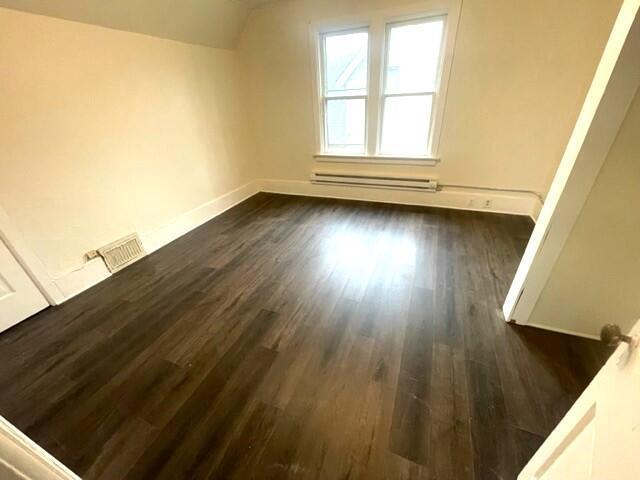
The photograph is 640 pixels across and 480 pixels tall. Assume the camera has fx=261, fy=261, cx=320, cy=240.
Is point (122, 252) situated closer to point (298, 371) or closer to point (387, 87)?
point (298, 371)

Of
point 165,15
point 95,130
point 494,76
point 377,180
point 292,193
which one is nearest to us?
point 95,130

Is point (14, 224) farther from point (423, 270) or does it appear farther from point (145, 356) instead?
point (423, 270)

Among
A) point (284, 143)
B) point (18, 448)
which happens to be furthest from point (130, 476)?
point (284, 143)

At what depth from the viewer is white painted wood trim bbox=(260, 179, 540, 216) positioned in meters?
2.99

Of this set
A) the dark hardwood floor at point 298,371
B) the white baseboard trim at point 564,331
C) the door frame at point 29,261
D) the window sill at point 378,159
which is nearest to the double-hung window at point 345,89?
the window sill at point 378,159

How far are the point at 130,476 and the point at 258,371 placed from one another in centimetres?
62

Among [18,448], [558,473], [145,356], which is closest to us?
[18,448]

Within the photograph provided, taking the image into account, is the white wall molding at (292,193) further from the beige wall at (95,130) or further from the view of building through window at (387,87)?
the view of building through window at (387,87)

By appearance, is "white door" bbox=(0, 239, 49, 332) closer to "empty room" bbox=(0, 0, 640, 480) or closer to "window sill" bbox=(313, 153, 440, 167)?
"empty room" bbox=(0, 0, 640, 480)

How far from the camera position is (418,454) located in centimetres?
107

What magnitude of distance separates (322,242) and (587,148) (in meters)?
1.97

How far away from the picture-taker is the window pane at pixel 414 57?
8.95ft

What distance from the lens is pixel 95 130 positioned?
2.16 m

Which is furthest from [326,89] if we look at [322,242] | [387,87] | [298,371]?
[298,371]
